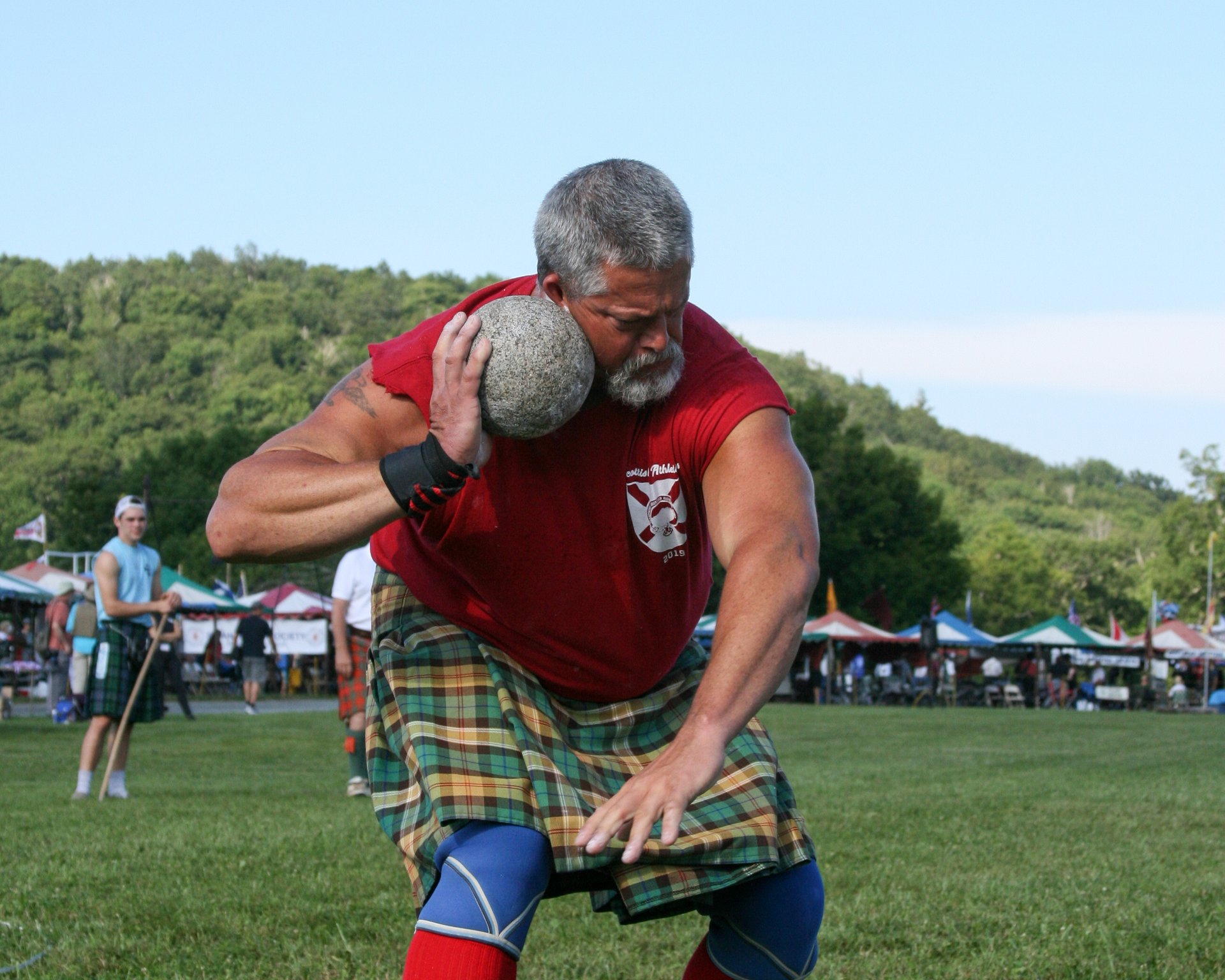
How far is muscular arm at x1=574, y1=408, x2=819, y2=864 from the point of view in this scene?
2111 mm

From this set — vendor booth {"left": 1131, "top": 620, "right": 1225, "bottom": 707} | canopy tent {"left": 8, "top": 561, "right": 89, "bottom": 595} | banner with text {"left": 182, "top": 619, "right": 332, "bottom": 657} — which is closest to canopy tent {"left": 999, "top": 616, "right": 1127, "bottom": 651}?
vendor booth {"left": 1131, "top": 620, "right": 1225, "bottom": 707}

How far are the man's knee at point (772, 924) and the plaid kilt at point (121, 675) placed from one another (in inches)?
274

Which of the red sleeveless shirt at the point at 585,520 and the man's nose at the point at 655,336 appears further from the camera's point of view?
the red sleeveless shirt at the point at 585,520

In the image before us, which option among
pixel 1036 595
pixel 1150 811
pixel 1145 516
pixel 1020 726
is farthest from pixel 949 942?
pixel 1145 516

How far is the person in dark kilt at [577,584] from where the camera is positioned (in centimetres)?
232

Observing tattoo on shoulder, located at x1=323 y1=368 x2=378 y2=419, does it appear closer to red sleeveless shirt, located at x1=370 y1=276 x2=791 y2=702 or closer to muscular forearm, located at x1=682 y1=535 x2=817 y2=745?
red sleeveless shirt, located at x1=370 y1=276 x2=791 y2=702

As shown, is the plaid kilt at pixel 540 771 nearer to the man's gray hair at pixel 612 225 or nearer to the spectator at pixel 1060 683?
the man's gray hair at pixel 612 225

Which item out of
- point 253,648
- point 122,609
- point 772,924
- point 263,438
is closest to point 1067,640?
point 253,648

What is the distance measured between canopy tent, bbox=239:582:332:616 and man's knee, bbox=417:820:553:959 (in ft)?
112

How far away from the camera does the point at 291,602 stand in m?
37.2

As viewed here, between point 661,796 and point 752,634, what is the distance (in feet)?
1.09

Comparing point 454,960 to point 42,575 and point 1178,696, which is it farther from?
point 1178,696

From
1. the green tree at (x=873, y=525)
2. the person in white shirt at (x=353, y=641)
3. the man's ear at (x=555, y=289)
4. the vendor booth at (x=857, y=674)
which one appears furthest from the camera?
the green tree at (x=873, y=525)

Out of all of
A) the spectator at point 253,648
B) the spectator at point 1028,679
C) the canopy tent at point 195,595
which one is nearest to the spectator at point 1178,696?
the spectator at point 1028,679
